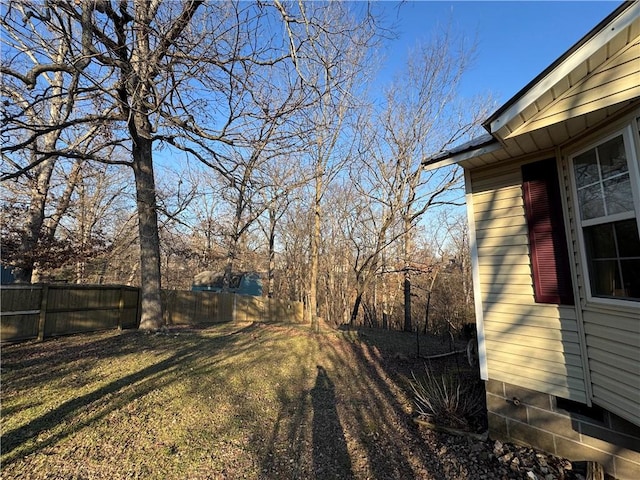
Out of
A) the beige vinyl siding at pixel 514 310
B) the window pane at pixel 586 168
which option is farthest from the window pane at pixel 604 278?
the window pane at pixel 586 168

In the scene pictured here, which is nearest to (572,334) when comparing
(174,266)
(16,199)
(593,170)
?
(593,170)

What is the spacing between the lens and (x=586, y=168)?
3.26 m

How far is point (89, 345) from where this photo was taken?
668 centimetres

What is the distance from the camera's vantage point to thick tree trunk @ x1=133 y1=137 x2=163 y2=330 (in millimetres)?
8305

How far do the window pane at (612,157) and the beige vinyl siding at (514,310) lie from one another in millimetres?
943

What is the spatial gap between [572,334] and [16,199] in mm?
15002

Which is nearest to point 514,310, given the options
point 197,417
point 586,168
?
point 586,168

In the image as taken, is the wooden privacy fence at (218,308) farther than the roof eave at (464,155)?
Yes

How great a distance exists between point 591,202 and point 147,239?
9.09 meters

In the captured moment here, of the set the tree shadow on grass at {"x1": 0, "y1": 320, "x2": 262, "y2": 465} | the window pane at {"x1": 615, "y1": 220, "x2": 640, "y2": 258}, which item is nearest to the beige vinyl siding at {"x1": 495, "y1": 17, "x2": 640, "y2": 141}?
the window pane at {"x1": 615, "y1": 220, "x2": 640, "y2": 258}

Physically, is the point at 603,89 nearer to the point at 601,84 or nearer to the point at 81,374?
the point at 601,84

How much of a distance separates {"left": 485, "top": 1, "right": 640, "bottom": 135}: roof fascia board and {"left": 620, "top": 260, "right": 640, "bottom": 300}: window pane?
178 cm

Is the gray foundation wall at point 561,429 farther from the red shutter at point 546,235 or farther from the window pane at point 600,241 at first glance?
the window pane at point 600,241

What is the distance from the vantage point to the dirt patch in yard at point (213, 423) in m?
3.05
